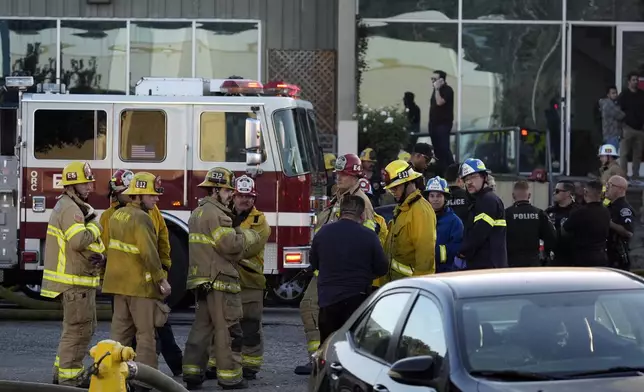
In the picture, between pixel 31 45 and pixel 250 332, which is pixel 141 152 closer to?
pixel 250 332

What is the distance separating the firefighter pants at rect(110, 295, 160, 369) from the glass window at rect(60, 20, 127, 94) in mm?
12904

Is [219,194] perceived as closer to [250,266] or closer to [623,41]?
[250,266]

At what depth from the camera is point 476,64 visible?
22.4m

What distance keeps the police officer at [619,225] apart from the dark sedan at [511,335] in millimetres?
7182

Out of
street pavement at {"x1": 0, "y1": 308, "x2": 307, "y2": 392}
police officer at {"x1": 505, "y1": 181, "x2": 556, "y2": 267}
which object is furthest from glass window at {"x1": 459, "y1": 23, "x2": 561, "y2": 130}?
police officer at {"x1": 505, "y1": 181, "x2": 556, "y2": 267}

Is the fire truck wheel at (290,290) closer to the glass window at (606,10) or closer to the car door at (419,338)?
the car door at (419,338)

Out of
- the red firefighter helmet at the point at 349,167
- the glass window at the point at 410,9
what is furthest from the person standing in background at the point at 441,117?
the red firefighter helmet at the point at 349,167

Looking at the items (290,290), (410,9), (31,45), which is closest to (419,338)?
(290,290)

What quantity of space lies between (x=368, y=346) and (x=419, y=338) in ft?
1.83

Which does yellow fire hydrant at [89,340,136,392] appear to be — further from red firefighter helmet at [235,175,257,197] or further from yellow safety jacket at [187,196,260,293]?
red firefighter helmet at [235,175,257,197]

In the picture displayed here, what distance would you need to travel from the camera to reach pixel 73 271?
393 inches

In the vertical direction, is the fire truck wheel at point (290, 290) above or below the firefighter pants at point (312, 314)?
below

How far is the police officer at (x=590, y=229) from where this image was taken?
12.4 m

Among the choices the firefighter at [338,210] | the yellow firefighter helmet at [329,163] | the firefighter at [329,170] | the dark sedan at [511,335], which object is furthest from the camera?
the yellow firefighter helmet at [329,163]
